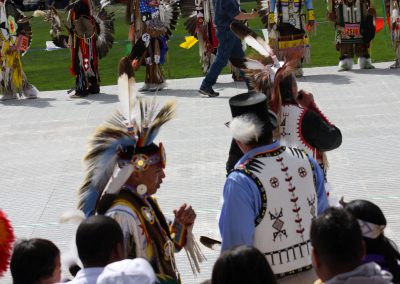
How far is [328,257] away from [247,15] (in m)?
7.57

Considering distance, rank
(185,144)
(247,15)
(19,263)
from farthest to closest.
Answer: (247,15) → (185,144) → (19,263)

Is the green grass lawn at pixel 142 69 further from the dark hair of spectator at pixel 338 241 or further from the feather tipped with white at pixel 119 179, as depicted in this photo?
the dark hair of spectator at pixel 338 241

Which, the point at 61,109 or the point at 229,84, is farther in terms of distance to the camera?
the point at 229,84

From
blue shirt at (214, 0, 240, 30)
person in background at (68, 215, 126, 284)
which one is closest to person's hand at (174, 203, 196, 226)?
person in background at (68, 215, 126, 284)

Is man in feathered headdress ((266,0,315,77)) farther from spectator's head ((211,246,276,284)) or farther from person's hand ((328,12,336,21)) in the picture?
spectator's head ((211,246,276,284))

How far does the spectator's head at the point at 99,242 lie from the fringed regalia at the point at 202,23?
8.64m

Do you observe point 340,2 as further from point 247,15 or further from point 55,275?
point 55,275

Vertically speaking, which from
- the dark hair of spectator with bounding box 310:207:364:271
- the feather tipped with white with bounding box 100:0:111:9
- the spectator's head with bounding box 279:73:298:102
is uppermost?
the feather tipped with white with bounding box 100:0:111:9

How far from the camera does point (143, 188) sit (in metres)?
3.74

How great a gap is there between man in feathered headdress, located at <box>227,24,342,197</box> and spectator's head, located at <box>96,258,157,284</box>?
4.85ft

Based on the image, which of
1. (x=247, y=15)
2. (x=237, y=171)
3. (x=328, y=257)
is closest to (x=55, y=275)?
(x=237, y=171)

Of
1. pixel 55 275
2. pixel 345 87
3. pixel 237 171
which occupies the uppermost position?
pixel 237 171

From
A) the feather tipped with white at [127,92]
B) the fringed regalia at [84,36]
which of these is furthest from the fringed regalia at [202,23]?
the feather tipped with white at [127,92]

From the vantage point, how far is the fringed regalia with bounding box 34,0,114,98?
10805 mm
